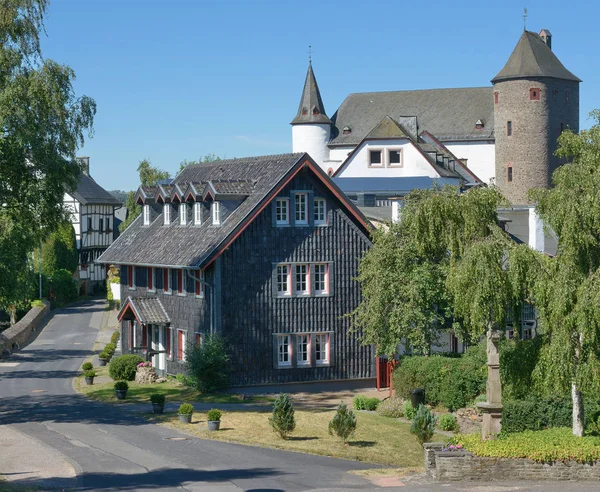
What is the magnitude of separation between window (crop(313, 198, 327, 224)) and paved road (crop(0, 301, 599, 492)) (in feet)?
37.9

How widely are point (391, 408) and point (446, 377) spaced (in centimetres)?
248

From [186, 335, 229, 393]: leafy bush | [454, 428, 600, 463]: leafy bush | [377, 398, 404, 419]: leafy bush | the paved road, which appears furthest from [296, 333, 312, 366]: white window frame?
[454, 428, 600, 463]: leafy bush

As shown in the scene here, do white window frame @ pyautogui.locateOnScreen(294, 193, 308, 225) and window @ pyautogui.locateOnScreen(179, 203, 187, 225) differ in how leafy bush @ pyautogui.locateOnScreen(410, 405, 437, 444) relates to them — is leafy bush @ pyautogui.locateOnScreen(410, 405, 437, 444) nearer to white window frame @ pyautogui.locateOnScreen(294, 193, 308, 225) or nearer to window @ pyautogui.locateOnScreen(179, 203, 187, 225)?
white window frame @ pyautogui.locateOnScreen(294, 193, 308, 225)

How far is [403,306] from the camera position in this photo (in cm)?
3875

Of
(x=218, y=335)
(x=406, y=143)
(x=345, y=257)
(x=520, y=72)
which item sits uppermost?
(x=520, y=72)

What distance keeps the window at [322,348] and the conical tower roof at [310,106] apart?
6400 cm

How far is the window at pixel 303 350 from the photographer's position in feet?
139

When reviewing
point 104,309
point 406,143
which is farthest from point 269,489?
point 406,143

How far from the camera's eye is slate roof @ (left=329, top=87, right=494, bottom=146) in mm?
102375

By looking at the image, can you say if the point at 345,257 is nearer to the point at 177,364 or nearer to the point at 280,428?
the point at 177,364

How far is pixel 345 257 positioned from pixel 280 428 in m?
12.8

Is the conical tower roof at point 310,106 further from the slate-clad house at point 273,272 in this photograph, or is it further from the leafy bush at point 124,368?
the leafy bush at point 124,368

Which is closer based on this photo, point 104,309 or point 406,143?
point 104,309

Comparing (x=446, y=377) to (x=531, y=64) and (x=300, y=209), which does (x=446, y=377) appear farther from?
(x=531, y=64)
